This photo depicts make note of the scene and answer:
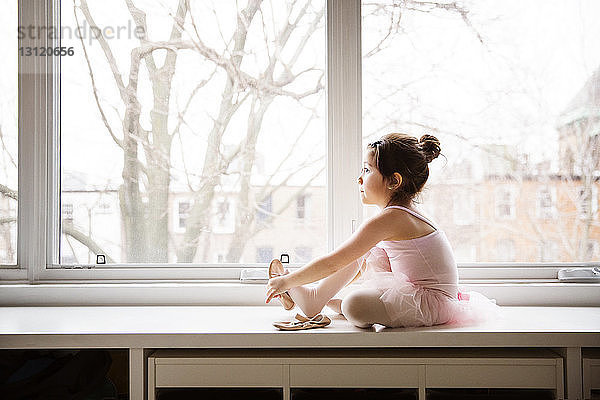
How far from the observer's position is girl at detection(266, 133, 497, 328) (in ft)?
5.34

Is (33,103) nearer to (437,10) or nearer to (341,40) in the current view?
(341,40)

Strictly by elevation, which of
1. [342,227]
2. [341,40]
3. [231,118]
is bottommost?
[342,227]

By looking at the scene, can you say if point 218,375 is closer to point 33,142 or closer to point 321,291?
point 321,291

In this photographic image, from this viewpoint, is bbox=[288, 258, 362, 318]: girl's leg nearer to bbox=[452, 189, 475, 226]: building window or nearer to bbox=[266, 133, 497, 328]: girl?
bbox=[266, 133, 497, 328]: girl

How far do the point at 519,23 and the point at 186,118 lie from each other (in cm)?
111

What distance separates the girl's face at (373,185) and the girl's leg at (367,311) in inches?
11.3

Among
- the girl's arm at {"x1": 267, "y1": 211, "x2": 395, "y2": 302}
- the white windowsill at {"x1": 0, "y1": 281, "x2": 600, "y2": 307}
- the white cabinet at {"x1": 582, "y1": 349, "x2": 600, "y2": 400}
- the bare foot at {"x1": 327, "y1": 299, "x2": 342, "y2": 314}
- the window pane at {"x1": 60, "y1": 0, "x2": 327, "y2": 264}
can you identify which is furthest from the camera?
the window pane at {"x1": 60, "y1": 0, "x2": 327, "y2": 264}

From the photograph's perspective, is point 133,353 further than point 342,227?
No

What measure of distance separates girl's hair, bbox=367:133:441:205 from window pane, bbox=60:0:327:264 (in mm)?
379

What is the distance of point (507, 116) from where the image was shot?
6.80ft

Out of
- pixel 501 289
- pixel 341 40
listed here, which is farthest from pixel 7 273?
pixel 501 289

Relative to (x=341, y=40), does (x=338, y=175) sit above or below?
below

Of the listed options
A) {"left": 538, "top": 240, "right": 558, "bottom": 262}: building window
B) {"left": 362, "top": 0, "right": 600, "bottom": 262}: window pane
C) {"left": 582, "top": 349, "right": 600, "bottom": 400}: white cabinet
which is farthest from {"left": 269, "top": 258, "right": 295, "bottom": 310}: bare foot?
{"left": 538, "top": 240, "right": 558, "bottom": 262}: building window

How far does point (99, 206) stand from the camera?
2111 millimetres
